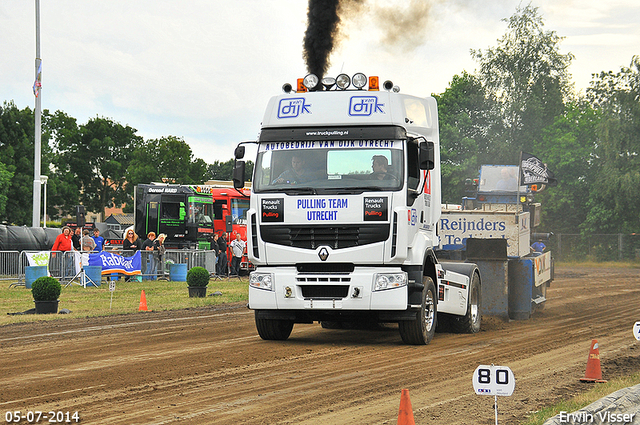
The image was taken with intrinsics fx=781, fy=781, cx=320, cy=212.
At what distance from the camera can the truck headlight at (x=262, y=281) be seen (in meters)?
11.6

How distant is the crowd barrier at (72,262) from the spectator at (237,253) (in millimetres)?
931

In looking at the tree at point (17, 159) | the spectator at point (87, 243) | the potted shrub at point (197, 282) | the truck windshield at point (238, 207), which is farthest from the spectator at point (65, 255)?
the tree at point (17, 159)

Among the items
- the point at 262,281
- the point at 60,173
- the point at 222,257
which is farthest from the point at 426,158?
the point at 60,173

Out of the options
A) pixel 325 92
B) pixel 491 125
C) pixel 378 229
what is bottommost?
pixel 378 229

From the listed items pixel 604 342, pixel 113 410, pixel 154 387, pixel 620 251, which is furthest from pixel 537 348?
pixel 620 251

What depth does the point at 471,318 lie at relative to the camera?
14.1 m

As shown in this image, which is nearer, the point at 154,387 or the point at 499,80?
the point at 154,387

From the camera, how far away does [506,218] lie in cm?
1695

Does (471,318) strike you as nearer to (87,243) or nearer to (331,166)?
(331,166)

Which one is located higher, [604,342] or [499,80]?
[499,80]

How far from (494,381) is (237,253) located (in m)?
26.0

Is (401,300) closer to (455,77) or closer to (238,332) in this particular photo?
(238,332)

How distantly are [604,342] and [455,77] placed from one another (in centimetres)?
5631

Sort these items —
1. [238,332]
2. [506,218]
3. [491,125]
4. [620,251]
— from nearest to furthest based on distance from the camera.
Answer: [238,332], [506,218], [620,251], [491,125]
